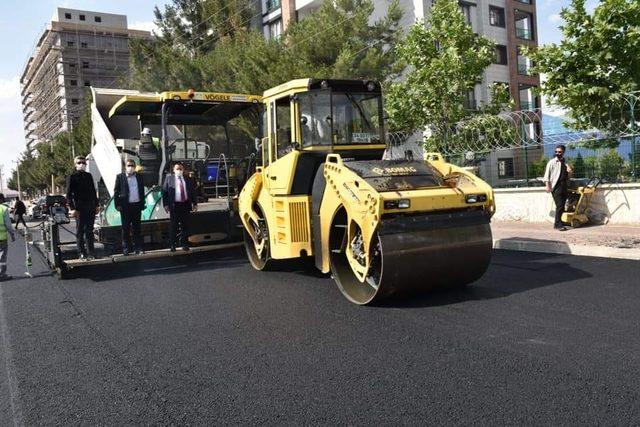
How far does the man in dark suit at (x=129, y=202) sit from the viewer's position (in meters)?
8.88

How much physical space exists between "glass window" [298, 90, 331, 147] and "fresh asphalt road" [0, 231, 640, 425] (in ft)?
6.19

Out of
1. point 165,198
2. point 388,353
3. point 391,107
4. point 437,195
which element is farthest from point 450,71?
point 388,353

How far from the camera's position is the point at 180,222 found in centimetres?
938

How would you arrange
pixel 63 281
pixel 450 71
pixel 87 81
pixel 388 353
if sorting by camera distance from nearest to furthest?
1. pixel 388 353
2. pixel 63 281
3. pixel 450 71
4. pixel 87 81

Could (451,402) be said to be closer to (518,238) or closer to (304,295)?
(304,295)

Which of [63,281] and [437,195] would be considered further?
[63,281]

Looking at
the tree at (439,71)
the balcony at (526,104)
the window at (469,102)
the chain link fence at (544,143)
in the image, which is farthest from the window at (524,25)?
the chain link fence at (544,143)

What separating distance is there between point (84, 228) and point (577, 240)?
25.3 ft

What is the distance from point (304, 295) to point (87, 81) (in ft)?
273

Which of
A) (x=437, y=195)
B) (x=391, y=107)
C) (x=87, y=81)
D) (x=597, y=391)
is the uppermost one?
(x=87, y=81)

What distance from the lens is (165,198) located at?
29.6 ft

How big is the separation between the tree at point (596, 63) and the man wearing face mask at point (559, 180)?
949 mm

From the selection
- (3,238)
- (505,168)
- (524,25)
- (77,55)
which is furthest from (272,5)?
(77,55)

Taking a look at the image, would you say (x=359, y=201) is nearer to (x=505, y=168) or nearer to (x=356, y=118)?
(x=356, y=118)
